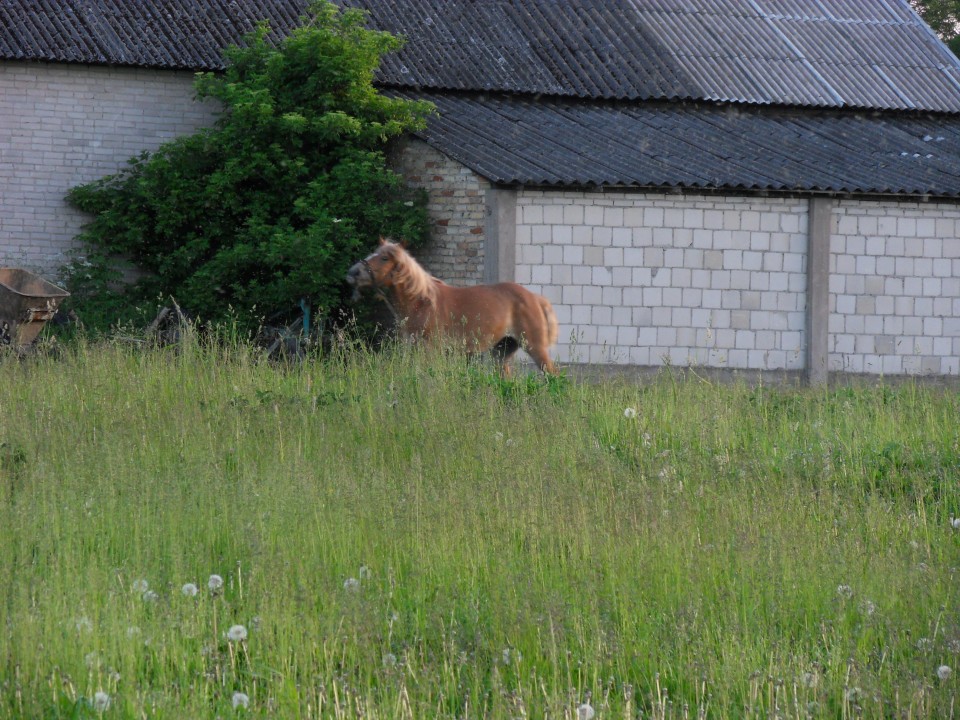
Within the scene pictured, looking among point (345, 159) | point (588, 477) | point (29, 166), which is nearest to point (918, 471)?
point (588, 477)

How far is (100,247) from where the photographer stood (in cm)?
1678

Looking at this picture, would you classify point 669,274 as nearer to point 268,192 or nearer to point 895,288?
point 895,288

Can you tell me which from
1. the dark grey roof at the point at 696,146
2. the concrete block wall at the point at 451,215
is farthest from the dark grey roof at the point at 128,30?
the concrete block wall at the point at 451,215

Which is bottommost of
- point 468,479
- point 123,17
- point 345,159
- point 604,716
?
point 604,716

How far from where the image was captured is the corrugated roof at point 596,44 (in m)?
17.2

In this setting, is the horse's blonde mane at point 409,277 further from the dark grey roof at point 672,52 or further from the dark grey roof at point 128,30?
the dark grey roof at point 128,30

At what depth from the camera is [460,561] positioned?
513 centimetres

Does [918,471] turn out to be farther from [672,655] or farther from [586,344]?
[586,344]

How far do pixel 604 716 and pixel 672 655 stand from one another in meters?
0.63

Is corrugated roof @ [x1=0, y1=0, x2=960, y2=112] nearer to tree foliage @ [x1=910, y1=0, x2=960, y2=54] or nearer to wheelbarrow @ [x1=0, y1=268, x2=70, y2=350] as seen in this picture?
wheelbarrow @ [x1=0, y1=268, x2=70, y2=350]

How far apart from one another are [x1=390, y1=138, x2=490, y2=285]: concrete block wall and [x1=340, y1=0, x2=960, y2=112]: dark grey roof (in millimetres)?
2064

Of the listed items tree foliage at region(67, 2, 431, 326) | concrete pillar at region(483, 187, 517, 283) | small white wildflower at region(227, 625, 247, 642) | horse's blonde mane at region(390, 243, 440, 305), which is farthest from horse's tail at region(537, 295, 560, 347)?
small white wildflower at region(227, 625, 247, 642)

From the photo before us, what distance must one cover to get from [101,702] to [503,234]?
11235 mm

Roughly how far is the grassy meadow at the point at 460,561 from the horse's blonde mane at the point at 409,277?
7.98ft
